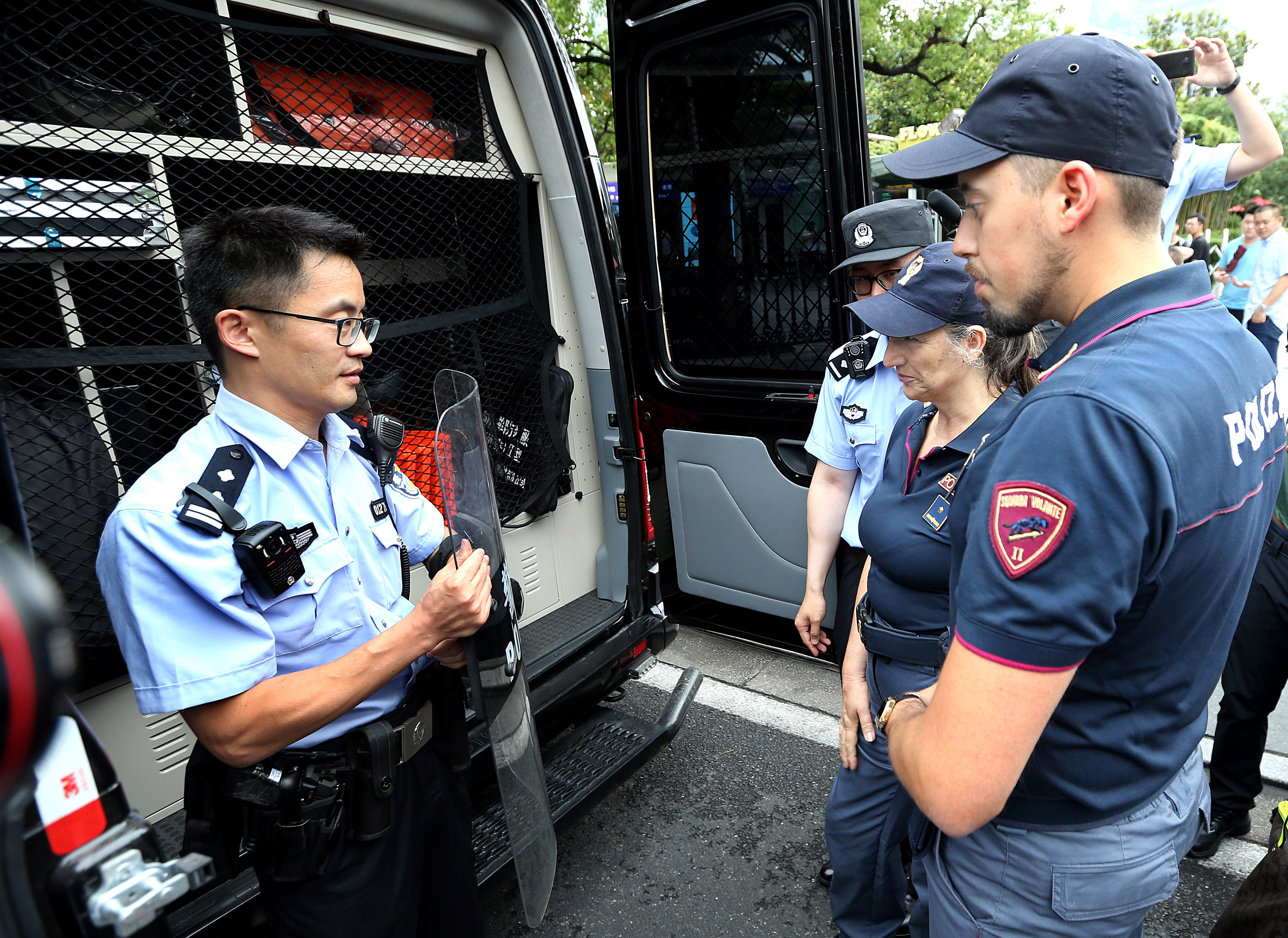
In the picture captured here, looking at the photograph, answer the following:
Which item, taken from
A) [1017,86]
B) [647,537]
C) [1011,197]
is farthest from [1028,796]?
[647,537]

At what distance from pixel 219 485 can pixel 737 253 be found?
2487mm

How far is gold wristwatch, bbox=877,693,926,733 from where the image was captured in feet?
4.20

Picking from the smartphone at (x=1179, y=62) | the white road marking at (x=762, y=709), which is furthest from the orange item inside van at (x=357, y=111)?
the smartphone at (x=1179, y=62)

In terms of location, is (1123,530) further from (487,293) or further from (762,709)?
(762,709)

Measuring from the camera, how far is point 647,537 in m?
2.94

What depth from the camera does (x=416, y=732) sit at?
161 cm

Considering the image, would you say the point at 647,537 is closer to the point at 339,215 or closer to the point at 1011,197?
the point at 339,215

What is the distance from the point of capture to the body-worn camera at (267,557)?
4.40ft

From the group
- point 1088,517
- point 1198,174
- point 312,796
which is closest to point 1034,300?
point 1088,517

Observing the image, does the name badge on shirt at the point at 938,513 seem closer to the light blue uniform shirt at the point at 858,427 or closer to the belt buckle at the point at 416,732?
the light blue uniform shirt at the point at 858,427

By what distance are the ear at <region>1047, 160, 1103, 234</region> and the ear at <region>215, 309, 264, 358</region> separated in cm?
139

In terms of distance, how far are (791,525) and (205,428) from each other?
2.42m

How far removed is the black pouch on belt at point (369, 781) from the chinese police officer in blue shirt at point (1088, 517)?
37.3 inches

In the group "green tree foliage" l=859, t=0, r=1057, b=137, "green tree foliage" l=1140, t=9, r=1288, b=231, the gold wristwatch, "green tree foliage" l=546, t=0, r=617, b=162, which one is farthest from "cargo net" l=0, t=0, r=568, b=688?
"green tree foliage" l=1140, t=9, r=1288, b=231
